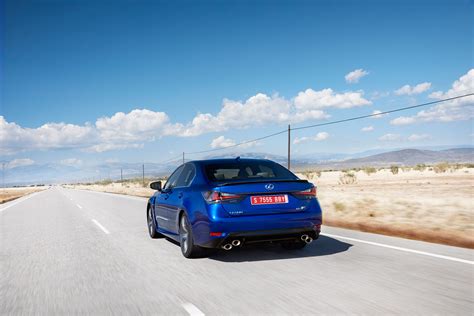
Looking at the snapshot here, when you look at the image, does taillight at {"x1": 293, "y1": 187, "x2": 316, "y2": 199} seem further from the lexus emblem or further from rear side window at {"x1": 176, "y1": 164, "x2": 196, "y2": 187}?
rear side window at {"x1": 176, "y1": 164, "x2": 196, "y2": 187}

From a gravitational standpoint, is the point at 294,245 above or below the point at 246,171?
below

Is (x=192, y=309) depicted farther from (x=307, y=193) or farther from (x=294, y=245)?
(x=294, y=245)

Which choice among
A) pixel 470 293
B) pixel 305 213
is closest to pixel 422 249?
pixel 305 213

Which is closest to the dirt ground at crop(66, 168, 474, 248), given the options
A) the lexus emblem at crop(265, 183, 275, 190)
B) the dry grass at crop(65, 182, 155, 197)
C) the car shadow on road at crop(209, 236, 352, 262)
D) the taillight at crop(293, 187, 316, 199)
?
the car shadow on road at crop(209, 236, 352, 262)

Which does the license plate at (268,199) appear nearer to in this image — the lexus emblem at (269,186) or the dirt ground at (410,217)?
the lexus emblem at (269,186)

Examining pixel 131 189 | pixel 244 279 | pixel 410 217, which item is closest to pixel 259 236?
pixel 244 279

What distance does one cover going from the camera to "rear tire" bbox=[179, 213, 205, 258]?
22.5 feet

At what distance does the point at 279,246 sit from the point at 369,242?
164 centimetres

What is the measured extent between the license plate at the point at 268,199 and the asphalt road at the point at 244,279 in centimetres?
86

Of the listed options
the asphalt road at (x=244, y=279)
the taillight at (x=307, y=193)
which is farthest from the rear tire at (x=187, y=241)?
the taillight at (x=307, y=193)

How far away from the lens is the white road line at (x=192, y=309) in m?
4.16

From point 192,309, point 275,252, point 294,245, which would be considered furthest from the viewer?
point 294,245

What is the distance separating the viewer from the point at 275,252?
7.30 meters

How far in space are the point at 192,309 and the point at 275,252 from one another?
3164 mm
